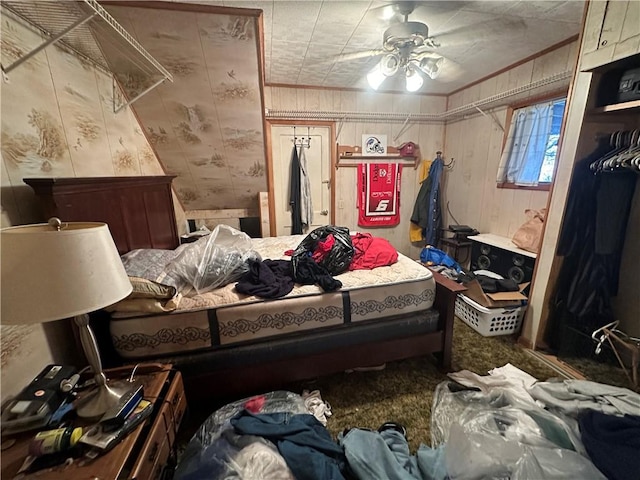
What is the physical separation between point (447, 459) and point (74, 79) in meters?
2.69

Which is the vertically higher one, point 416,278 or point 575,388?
point 416,278

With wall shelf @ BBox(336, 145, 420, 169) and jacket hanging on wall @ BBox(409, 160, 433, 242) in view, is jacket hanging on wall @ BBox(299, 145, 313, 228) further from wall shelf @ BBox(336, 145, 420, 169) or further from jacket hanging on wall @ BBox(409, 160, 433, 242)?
jacket hanging on wall @ BBox(409, 160, 433, 242)

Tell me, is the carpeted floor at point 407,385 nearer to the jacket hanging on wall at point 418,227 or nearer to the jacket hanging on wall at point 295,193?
the jacket hanging on wall at point 418,227

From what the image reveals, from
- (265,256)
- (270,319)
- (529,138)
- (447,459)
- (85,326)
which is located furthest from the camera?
(529,138)

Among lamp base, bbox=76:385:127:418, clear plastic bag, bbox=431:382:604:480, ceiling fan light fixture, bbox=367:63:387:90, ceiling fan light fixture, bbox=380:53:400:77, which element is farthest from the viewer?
ceiling fan light fixture, bbox=367:63:387:90

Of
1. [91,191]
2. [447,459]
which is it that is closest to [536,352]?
[447,459]

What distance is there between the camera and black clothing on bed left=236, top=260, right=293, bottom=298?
151cm

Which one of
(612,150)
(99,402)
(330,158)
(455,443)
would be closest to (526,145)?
(612,150)

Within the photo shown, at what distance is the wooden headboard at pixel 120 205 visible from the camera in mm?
1104

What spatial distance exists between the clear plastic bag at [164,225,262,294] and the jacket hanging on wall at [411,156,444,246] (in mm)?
2779

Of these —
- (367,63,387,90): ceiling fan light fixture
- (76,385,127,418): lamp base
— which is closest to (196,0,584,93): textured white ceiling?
(367,63,387,90): ceiling fan light fixture

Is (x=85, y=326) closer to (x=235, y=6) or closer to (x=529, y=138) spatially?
(x=235, y=6)

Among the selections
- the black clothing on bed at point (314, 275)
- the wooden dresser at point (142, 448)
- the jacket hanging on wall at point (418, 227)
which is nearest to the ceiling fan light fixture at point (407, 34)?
the black clothing on bed at point (314, 275)

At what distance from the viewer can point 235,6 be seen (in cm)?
162
